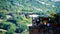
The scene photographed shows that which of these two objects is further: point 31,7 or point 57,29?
point 31,7

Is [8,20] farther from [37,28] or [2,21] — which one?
[37,28]

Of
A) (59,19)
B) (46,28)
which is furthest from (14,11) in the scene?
(59,19)

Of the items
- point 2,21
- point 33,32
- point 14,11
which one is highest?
point 14,11

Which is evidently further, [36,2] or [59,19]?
[36,2]

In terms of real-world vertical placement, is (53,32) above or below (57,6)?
below

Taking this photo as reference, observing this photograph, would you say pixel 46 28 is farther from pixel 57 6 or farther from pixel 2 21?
pixel 2 21

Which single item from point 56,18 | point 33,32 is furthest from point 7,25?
point 56,18
